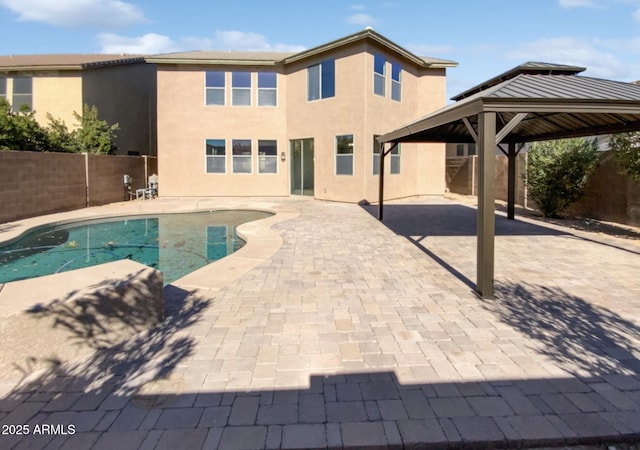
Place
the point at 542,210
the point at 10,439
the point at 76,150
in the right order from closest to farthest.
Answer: the point at 10,439 < the point at 542,210 < the point at 76,150

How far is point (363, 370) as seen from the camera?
134 inches

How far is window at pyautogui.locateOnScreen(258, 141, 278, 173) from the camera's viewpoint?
18.4 m

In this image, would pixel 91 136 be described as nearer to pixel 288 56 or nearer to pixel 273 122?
pixel 273 122

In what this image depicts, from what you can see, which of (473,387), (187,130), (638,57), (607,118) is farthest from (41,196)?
(638,57)

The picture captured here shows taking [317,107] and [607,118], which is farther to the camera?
[317,107]

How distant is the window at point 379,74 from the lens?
1588 centimetres

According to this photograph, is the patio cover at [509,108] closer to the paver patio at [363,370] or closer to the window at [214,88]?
the paver patio at [363,370]

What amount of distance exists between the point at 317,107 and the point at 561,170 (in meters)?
9.44

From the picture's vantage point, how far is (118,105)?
73.4ft

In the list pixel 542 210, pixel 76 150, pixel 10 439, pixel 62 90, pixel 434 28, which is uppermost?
pixel 434 28

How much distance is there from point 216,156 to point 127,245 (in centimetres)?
934

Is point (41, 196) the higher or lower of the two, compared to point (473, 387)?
higher

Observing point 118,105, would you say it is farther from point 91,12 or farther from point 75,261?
point 75,261

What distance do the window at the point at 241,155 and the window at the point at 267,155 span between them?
0.50 m
